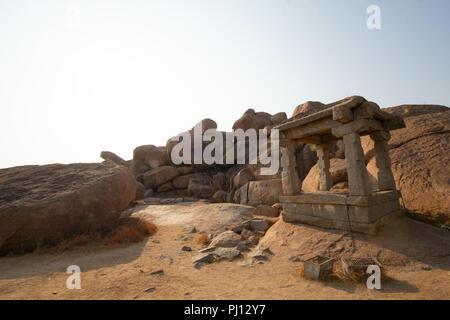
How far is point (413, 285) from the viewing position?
3469 millimetres

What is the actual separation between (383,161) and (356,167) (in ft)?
6.43

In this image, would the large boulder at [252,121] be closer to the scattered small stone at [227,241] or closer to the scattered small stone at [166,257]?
the scattered small stone at [227,241]

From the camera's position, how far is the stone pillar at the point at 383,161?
20.9 feet

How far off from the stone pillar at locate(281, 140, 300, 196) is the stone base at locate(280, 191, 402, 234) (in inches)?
12.0

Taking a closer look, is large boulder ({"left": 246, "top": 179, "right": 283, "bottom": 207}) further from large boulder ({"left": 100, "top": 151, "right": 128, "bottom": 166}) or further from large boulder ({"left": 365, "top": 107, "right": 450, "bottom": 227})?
large boulder ({"left": 100, "top": 151, "right": 128, "bottom": 166})

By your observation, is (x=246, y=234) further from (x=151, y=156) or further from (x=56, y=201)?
(x=151, y=156)

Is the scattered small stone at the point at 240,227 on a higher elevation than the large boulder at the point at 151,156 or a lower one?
lower

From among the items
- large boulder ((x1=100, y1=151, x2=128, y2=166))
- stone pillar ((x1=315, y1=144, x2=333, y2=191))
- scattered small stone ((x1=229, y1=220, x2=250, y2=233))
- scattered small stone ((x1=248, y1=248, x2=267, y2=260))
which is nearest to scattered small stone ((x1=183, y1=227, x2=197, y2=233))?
scattered small stone ((x1=229, y1=220, x2=250, y2=233))

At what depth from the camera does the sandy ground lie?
11.2 feet

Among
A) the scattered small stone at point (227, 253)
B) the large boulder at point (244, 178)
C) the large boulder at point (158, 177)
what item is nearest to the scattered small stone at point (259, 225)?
the scattered small stone at point (227, 253)

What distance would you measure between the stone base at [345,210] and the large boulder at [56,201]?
6557 mm

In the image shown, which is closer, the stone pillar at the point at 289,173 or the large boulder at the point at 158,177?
the stone pillar at the point at 289,173
